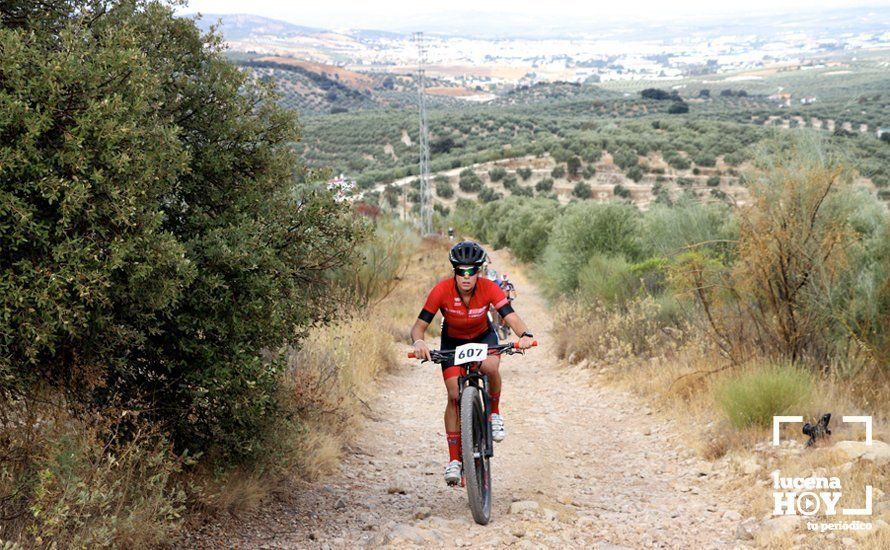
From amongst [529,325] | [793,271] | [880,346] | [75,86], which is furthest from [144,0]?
[529,325]

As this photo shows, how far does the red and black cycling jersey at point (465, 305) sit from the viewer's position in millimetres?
6863

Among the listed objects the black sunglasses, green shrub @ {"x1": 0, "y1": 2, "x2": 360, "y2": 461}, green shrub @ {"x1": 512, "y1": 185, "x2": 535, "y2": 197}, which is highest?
green shrub @ {"x1": 0, "y1": 2, "x2": 360, "y2": 461}

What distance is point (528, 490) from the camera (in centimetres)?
777

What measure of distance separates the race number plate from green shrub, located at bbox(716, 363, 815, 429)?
324cm

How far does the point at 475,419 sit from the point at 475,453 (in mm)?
240

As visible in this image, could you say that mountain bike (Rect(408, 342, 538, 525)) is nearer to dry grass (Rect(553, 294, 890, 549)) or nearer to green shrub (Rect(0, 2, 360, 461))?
green shrub (Rect(0, 2, 360, 461))

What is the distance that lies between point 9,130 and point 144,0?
6.58ft

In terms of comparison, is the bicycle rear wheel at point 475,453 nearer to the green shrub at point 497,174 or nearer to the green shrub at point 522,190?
the green shrub at point 522,190

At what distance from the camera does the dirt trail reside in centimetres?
634

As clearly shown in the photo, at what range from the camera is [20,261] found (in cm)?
444

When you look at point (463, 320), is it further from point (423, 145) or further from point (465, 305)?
point (423, 145)

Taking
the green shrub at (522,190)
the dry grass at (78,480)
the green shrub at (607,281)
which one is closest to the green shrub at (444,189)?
the green shrub at (522,190)

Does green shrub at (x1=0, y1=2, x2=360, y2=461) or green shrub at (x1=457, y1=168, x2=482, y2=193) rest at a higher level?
green shrub at (x1=0, y1=2, x2=360, y2=461)

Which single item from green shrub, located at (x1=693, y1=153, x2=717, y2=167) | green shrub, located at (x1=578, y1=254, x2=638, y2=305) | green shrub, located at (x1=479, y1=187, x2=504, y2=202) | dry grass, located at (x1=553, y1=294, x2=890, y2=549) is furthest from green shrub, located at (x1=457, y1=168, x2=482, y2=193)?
dry grass, located at (x1=553, y1=294, x2=890, y2=549)
